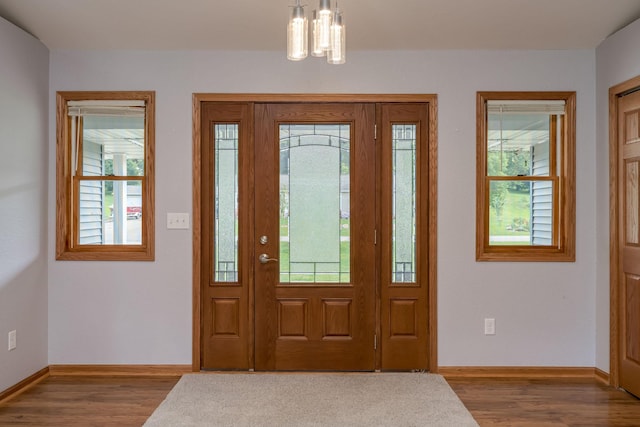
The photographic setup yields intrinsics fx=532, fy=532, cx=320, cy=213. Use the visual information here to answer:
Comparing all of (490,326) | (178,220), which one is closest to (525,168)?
(490,326)

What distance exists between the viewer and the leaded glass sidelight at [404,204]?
13.4 ft

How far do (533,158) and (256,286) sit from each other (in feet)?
7.71

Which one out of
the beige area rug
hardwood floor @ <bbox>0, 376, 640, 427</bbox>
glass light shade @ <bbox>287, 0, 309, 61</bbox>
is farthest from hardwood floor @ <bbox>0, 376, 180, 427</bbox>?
glass light shade @ <bbox>287, 0, 309, 61</bbox>

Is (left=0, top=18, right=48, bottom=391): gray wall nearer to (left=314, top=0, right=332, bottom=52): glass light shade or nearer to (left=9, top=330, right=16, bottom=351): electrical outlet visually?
(left=9, top=330, right=16, bottom=351): electrical outlet

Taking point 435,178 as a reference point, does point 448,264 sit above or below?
below

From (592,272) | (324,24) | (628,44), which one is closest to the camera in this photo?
(324,24)

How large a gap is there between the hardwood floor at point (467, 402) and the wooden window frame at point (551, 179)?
93 centimetres

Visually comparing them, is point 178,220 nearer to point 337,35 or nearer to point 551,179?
point 337,35

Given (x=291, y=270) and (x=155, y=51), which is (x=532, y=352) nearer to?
(x=291, y=270)

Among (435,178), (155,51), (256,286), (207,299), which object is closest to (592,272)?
(435,178)

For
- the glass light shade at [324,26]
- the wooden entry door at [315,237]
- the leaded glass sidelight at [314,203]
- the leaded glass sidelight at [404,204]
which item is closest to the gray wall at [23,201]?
the wooden entry door at [315,237]

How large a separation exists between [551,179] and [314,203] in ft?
6.00

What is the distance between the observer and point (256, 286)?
13.4ft

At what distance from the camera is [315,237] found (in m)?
4.11
